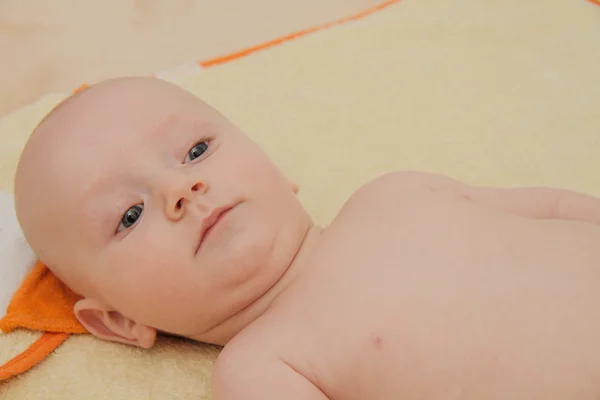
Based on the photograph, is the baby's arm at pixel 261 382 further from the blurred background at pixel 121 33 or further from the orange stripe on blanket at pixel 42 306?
the blurred background at pixel 121 33

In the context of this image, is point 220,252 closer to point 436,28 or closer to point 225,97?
point 225,97

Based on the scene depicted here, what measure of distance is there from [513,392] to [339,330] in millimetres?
227

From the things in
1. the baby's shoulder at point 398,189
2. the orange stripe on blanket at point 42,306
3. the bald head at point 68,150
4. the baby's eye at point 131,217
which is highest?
the bald head at point 68,150

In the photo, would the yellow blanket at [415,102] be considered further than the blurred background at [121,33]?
No

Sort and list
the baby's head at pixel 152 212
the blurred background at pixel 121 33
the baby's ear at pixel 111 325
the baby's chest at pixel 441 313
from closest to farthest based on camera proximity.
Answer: the baby's chest at pixel 441 313, the baby's head at pixel 152 212, the baby's ear at pixel 111 325, the blurred background at pixel 121 33

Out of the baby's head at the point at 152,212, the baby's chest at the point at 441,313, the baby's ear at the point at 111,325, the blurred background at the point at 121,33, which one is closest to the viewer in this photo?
the baby's chest at the point at 441,313

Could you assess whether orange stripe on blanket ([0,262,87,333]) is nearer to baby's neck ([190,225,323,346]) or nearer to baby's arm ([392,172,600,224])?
baby's neck ([190,225,323,346])

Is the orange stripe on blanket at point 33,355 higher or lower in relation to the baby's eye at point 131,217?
lower

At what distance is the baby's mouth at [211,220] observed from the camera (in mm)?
856

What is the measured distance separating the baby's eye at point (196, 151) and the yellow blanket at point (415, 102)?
318 mm

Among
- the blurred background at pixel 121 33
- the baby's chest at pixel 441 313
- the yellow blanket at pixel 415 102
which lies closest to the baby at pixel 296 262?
the baby's chest at pixel 441 313

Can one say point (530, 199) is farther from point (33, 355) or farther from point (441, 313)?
point (33, 355)

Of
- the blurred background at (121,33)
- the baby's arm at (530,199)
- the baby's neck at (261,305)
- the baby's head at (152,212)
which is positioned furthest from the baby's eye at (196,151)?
the blurred background at (121,33)

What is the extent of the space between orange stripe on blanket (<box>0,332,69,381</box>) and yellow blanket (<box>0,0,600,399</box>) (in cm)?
1
